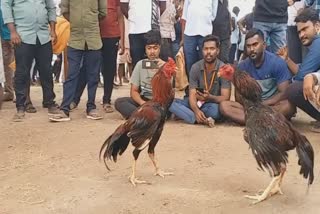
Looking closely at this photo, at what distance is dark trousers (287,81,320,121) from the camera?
19.1 feet

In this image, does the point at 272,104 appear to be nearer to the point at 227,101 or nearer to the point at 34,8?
the point at 227,101

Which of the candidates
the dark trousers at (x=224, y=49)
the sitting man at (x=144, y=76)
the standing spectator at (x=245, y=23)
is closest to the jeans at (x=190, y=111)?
the sitting man at (x=144, y=76)

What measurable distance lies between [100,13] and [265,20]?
7.08 feet

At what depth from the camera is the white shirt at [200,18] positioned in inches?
270

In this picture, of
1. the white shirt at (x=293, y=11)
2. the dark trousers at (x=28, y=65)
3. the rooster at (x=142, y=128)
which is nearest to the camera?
the rooster at (x=142, y=128)

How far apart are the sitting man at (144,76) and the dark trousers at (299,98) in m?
1.59

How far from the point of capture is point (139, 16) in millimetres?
6875

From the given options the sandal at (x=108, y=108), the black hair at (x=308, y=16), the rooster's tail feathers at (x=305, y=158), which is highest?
the black hair at (x=308, y=16)

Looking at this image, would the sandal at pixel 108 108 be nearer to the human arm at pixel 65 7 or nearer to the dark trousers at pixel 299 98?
the human arm at pixel 65 7

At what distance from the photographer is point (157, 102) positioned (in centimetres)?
428

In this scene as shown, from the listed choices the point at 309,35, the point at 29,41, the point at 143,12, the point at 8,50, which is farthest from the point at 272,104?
the point at 8,50

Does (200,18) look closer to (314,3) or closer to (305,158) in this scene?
(314,3)

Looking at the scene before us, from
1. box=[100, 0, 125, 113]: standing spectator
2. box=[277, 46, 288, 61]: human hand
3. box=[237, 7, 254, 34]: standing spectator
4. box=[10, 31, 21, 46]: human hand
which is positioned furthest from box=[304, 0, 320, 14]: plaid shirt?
box=[237, 7, 254, 34]: standing spectator

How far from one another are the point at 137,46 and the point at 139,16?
400mm
